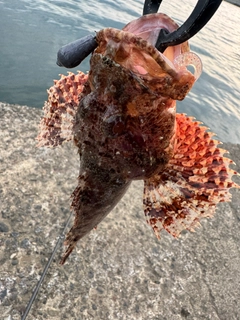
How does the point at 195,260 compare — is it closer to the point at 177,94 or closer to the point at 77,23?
the point at 177,94

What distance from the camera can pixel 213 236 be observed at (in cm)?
405

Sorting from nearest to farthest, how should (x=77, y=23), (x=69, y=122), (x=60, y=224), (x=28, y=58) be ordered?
(x=69, y=122) < (x=60, y=224) < (x=28, y=58) < (x=77, y=23)

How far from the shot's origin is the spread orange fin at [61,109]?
2.02m

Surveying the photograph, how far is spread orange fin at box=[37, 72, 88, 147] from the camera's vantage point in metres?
2.02

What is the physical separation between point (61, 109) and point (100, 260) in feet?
6.24

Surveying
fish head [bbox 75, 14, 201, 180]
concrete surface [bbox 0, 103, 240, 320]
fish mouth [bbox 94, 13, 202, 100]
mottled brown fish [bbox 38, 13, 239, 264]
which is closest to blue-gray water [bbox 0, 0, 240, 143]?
concrete surface [bbox 0, 103, 240, 320]

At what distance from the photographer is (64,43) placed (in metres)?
9.94

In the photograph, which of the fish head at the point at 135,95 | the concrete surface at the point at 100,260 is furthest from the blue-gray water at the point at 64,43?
the fish head at the point at 135,95

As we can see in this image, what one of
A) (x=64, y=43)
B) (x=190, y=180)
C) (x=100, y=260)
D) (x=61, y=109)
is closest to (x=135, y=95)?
(x=190, y=180)

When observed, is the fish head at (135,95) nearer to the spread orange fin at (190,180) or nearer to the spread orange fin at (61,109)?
the spread orange fin at (190,180)

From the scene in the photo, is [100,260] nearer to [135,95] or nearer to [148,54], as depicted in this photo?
[135,95]

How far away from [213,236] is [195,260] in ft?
1.86

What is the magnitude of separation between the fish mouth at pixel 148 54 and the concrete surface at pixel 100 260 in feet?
7.94

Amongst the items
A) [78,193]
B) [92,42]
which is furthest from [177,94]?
[78,193]
